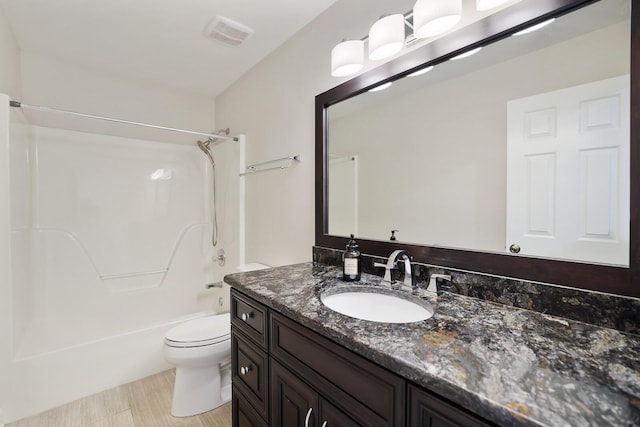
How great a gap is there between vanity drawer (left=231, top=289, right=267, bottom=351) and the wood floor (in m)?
0.90

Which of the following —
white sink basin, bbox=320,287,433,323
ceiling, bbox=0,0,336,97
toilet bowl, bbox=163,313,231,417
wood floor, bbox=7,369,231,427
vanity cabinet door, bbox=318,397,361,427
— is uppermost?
ceiling, bbox=0,0,336,97

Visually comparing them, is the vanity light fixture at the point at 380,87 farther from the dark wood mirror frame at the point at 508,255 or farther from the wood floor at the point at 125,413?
the wood floor at the point at 125,413

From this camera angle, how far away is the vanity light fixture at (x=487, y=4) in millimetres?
922

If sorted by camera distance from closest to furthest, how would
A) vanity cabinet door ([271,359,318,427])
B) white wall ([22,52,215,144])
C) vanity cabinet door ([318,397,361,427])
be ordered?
vanity cabinet door ([318,397,361,427]), vanity cabinet door ([271,359,318,427]), white wall ([22,52,215,144])

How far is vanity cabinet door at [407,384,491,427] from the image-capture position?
1.66 feet

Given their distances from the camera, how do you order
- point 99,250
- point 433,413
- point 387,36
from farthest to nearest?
point 99,250 → point 387,36 → point 433,413

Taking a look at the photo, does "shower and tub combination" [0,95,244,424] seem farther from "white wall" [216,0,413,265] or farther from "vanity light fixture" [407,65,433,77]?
"vanity light fixture" [407,65,433,77]

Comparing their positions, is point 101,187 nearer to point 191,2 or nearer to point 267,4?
point 191,2

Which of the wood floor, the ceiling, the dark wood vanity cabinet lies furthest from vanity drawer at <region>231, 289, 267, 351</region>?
the ceiling

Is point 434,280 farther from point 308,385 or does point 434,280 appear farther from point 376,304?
point 308,385

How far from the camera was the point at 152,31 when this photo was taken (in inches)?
71.7

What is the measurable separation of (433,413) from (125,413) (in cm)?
205

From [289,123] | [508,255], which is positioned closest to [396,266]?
[508,255]

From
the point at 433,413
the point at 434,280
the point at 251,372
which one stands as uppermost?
the point at 434,280
